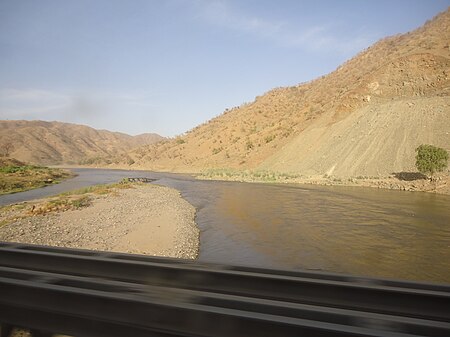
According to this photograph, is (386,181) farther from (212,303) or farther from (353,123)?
(212,303)

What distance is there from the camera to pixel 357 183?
3456 cm

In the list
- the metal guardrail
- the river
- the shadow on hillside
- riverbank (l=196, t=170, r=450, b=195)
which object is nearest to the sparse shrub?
riverbank (l=196, t=170, r=450, b=195)

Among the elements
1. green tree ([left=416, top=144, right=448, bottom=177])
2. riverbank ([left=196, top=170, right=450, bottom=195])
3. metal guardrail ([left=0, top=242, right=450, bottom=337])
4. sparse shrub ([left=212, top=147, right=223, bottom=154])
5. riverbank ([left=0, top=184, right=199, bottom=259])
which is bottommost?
riverbank ([left=0, top=184, right=199, bottom=259])

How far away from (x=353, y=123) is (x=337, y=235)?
37.9 m

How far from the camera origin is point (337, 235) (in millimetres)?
13711

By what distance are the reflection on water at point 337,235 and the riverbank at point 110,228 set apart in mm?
968

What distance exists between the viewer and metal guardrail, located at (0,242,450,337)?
1.53 m

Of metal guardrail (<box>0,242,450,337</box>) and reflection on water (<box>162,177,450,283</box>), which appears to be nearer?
metal guardrail (<box>0,242,450,337</box>)

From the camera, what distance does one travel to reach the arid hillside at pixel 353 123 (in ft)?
128

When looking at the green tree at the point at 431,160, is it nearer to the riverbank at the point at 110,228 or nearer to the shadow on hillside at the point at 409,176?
the shadow on hillside at the point at 409,176

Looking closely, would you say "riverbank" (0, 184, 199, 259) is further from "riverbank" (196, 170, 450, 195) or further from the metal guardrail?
"riverbank" (196, 170, 450, 195)

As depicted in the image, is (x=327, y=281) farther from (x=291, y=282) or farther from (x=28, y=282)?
(x=28, y=282)

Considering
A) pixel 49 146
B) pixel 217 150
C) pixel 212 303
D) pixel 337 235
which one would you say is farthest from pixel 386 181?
pixel 49 146

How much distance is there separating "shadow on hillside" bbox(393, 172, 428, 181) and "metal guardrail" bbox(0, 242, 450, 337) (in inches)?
1310
